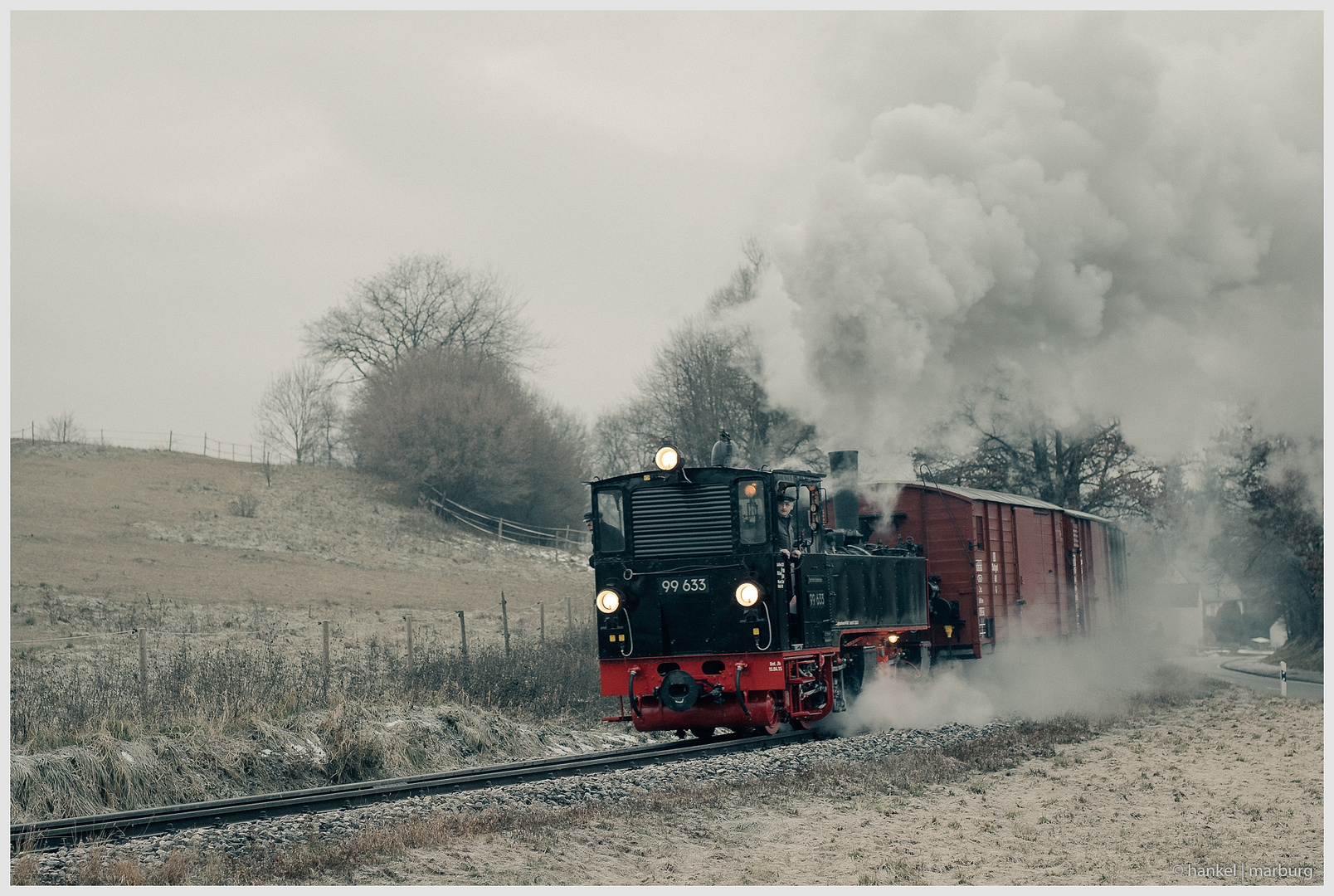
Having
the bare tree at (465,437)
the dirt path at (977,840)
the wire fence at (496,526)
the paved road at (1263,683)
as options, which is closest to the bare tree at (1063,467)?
the paved road at (1263,683)

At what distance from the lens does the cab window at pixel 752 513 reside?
42.1 feet

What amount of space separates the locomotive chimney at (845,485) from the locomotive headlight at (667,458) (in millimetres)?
3756

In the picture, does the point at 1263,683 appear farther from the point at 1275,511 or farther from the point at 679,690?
the point at 679,690

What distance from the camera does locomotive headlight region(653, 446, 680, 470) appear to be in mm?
12930

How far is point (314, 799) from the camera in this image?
9.95 metres

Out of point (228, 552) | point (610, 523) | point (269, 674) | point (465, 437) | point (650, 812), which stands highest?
point (465, 437)

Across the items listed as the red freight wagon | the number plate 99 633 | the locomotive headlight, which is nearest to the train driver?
the number plate 99 633

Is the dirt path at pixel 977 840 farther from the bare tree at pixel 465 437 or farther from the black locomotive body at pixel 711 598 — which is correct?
the bare tree at pixel 465 437

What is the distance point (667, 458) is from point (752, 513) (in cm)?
111

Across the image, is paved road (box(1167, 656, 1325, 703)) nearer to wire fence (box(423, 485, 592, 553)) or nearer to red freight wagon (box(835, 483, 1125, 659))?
red freight wagon (box(835, 483, 1125, 659))

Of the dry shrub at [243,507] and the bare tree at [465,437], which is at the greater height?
the bare tree at [465,437]

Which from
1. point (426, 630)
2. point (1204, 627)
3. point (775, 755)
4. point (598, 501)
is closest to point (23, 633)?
point (426, 630)

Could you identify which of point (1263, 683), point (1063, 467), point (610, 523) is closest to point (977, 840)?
point (610, 523)

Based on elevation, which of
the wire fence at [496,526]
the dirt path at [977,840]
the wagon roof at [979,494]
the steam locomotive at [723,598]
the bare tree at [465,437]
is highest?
the bare tree at [465,437]
